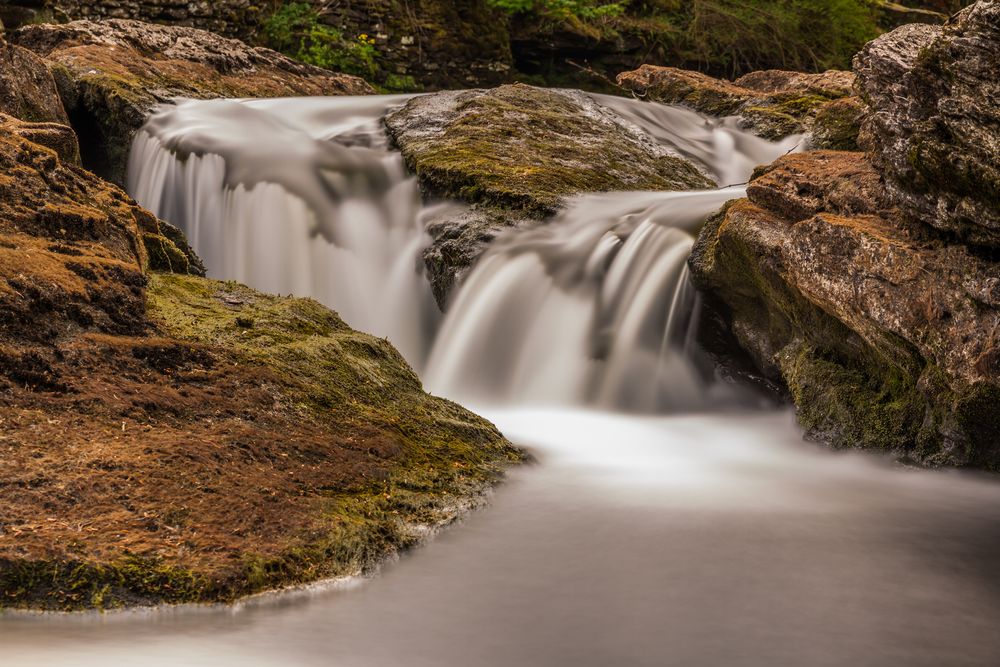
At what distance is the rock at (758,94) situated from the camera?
9852mm

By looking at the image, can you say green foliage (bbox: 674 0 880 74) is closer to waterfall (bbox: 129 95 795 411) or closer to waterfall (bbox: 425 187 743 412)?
waterfall (bbox: 129 95 795 411)

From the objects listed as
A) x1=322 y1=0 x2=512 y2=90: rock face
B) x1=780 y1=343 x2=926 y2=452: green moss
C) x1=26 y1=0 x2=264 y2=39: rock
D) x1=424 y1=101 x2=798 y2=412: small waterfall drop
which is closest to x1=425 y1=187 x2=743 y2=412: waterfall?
x1=424 y1=101 x2=798 y2=412: small waterfall drop

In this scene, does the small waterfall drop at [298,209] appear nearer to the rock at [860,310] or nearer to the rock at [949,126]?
the rock at [860,310]

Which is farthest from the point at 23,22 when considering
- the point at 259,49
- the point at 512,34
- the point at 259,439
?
the point at 259,439

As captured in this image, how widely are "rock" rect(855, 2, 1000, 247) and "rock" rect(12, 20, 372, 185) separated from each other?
6605mm

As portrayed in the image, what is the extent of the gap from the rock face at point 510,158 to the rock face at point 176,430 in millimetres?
2381

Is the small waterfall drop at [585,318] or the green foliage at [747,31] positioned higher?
the green foliage at [747,31]

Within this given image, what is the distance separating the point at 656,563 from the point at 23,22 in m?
12.0

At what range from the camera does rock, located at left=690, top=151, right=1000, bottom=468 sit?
358 centimetres

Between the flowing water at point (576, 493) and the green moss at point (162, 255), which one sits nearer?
the flowing water at point (576, 493)

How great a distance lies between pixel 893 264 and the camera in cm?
380

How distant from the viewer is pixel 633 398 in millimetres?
5320

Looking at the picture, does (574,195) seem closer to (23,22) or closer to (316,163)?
(316,163)

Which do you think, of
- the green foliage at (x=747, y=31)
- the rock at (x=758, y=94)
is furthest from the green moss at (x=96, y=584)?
the green foliage at (x=747, y=31)
